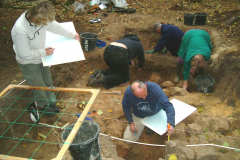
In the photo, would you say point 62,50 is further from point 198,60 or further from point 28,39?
point 198,60

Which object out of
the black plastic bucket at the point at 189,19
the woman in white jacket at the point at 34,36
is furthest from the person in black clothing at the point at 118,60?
the black plastic bucket at the point at 189,19

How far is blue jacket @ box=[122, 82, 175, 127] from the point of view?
307 centimetres

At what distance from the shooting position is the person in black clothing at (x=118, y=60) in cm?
439

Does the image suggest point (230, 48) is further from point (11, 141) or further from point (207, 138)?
point (11, 141)

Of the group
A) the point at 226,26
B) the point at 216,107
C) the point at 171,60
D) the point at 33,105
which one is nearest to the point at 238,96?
the point at 216,107

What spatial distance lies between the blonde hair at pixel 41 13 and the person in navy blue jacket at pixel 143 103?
163 centimetres

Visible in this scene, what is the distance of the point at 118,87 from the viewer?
5.07m

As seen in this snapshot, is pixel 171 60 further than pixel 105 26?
No

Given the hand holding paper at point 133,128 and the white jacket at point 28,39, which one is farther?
the hand holding paper at point 133,128

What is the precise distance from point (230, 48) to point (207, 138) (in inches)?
130

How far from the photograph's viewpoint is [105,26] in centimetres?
728

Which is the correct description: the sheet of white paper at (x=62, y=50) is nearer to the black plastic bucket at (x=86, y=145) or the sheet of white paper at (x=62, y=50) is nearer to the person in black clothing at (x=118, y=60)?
the black plastic bucket at (x=86, y=145)

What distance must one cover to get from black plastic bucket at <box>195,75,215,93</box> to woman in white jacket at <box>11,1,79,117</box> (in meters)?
3.13

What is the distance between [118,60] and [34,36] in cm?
200
